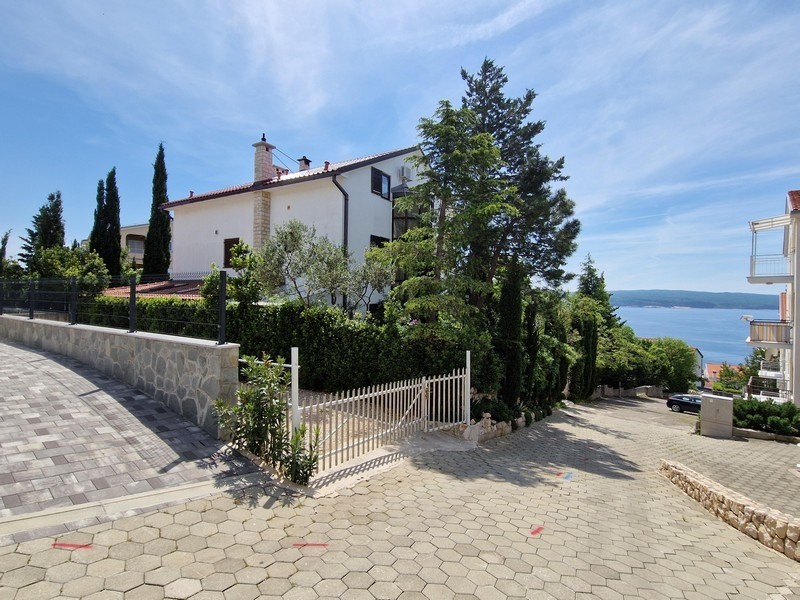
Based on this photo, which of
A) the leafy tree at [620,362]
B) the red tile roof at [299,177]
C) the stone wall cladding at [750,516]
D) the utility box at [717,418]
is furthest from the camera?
the leafy tree at [620,362]

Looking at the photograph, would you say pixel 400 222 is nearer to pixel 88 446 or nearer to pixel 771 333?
pixel 88 446

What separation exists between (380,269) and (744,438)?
40.2 feet

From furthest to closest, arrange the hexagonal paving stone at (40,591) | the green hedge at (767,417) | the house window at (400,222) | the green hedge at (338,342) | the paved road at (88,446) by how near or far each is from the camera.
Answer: the house window at (400,222) → the green hedge at (767,417) → the green hedge at (338,342) → the paved road at (88,446) → the hexagonal paving stone at (40,591)

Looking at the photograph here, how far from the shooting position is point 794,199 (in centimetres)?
1708

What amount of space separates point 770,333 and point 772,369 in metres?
8.60

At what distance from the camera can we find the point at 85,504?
3789 millimetres

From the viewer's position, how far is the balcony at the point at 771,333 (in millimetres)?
17953

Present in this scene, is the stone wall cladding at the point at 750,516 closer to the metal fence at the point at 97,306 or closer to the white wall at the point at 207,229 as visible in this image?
the metal fence at the point at 97,306

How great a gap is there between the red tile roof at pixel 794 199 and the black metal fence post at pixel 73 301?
80.1ft

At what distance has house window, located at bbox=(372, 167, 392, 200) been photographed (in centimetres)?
1698

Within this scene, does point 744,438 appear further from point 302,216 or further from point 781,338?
point 302,216

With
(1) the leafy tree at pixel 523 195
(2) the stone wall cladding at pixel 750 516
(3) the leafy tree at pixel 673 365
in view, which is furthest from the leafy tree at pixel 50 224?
(3) the leafy tree at pixel 673 365

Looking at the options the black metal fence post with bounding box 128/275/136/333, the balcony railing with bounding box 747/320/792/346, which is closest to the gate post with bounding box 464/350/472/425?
the black metal fence post with bounding box 128/275/136/333

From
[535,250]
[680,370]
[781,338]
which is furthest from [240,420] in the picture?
[680,370]
